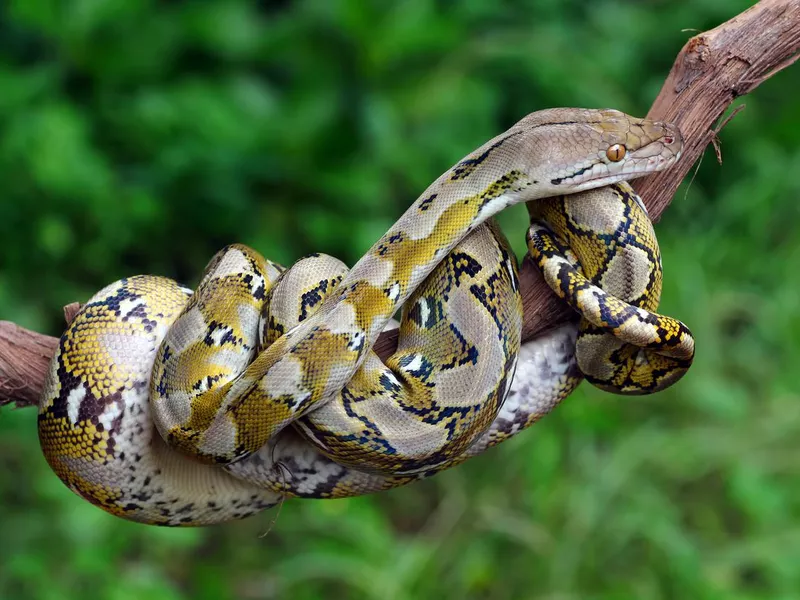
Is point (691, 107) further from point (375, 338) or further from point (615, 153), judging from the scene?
point (375, 338)

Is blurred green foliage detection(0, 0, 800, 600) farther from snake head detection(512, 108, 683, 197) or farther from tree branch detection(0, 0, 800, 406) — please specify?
snake head detection(512, 108, 683, 197)

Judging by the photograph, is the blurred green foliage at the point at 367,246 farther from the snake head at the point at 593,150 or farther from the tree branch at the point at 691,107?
the snake head at the point at 593,150

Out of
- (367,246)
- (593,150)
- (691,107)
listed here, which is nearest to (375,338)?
(593,150)

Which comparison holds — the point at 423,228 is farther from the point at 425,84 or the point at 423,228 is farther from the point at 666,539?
the point at 425,84

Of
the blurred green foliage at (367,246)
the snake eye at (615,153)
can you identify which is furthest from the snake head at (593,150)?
the blurred green foliage at (367,246)

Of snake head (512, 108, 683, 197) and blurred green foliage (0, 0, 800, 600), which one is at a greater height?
snake head (512, 108, 683, 197)

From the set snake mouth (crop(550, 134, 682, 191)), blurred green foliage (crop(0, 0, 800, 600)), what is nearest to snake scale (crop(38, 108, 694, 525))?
snake mouth (crop(550, 134, 682, 191))

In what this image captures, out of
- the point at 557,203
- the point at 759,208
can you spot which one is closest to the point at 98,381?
the point at 557,203
